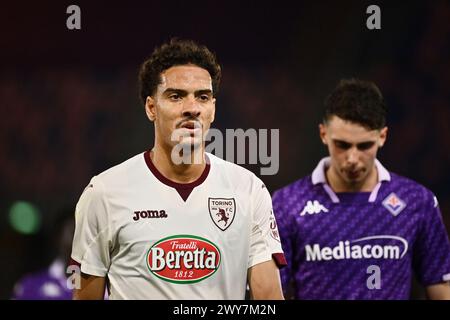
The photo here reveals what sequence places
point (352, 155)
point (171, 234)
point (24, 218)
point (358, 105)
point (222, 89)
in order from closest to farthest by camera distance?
point (171, 234)
point (352, 155)
point (358, 105)
point (222, 89)
point (24, 218)

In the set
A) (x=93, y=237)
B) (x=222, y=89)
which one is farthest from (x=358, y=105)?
(x=93, y=237)

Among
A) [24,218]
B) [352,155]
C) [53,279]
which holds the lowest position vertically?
[53,279]

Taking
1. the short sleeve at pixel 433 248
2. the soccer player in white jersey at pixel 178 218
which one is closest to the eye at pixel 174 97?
the soccer player in white jersey at pixel 178 218

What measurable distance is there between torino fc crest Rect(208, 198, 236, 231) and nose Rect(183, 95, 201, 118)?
15.8 inches

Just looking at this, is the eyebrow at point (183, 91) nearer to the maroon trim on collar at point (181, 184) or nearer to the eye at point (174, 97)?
the eye at point (174, 97)

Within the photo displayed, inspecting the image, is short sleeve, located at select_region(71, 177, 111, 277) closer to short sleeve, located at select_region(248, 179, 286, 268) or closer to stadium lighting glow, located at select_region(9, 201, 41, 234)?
short sleeve, located at select_region(248, 179, 286, 268)

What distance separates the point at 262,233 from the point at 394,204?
1.40 meters

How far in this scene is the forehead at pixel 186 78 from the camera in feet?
11.4

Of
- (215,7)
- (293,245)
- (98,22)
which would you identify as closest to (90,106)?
(98,22)

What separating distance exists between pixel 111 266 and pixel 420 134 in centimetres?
374

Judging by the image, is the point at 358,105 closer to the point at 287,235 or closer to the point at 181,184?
the point at 287,235

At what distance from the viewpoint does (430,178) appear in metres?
6.14

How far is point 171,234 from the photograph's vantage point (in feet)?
10.9

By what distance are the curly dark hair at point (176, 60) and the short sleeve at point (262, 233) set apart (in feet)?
1.86
